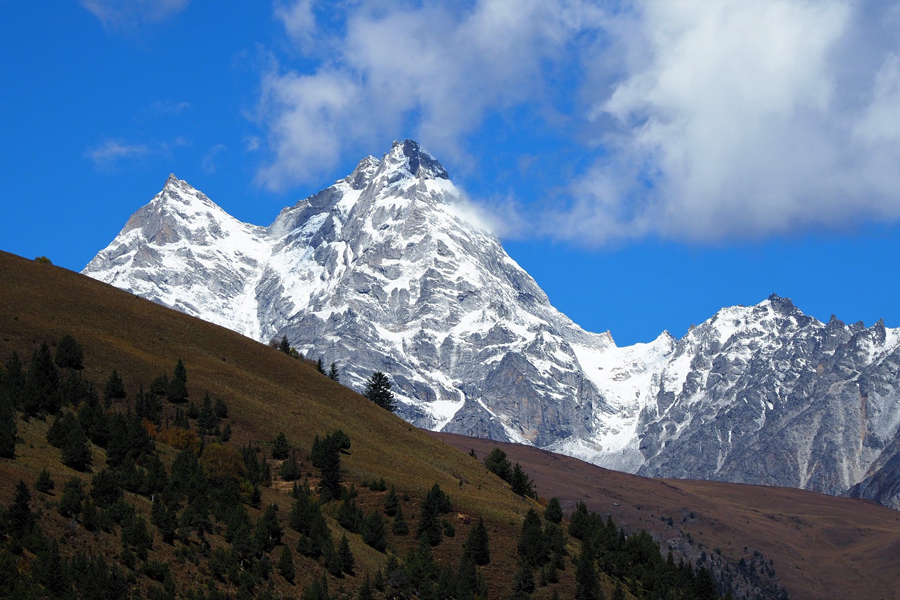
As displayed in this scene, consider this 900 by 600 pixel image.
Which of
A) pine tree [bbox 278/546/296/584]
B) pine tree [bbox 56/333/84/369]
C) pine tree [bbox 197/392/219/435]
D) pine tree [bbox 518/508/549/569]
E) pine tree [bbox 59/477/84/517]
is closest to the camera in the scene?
pine tree [bbox 59/477/84/517]

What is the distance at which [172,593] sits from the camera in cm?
5250

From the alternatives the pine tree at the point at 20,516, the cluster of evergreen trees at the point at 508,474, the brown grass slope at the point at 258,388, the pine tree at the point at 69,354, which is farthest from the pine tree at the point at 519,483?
the pine tree at the point at 20,516

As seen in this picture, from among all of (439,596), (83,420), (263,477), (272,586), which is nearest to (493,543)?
(439,596)

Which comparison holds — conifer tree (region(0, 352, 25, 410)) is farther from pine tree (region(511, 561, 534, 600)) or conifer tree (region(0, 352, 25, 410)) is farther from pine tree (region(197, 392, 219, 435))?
pine tree (region(511, 561, 534, 600))

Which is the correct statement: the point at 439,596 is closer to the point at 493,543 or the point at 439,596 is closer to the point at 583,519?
the point at 493,543

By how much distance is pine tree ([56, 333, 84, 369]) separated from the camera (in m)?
84.6

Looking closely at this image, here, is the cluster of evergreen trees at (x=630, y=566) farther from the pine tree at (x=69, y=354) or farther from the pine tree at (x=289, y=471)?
the pine tree at (x=69, y=354)

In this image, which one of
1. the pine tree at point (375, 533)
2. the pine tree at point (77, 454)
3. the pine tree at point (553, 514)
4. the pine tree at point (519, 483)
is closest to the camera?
the pine tree at point (77, 454)

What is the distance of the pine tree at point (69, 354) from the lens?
84.6 meters

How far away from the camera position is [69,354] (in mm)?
84938

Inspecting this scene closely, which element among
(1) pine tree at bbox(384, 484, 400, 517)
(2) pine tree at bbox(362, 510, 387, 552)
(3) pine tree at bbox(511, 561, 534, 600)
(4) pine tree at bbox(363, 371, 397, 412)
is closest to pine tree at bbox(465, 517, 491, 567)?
(3) pine tree at bbox(511, 561, 534, 600)

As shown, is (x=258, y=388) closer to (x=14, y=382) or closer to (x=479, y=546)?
(x=14, y=382)

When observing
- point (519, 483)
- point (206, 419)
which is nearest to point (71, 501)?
point (206, 419)

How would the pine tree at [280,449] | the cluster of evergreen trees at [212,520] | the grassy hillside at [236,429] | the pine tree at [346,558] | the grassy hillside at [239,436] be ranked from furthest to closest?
the pine tree at [280,449]
the pine tree at [346,558]
the grassy hillside at [236,429]
the grassy hillside at [239,436]
the cluster of evergreen trees at [212,520]
